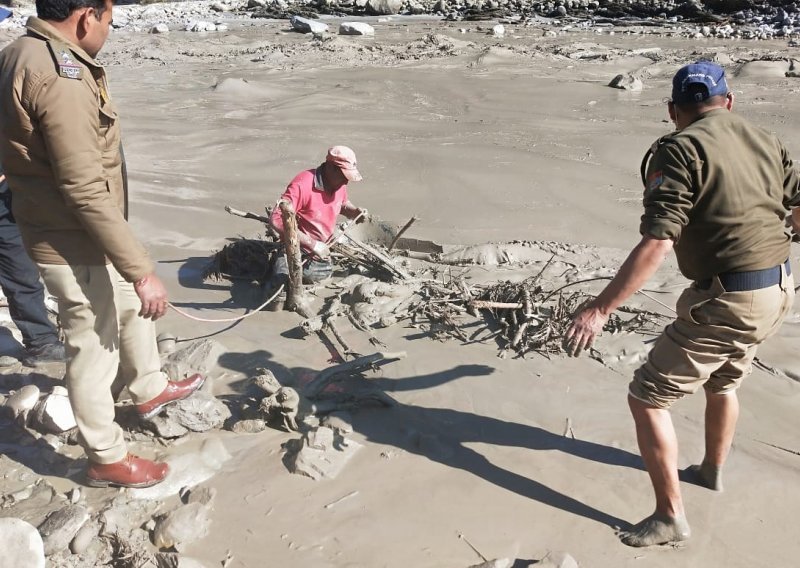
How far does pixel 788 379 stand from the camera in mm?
3986

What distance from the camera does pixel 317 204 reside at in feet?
16.0

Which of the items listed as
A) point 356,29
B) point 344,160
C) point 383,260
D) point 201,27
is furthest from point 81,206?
point 201,27

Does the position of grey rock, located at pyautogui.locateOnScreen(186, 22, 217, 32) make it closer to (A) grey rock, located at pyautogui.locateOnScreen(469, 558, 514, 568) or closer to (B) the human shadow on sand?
(B) the human shadow on sand

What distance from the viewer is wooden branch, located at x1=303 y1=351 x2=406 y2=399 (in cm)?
372

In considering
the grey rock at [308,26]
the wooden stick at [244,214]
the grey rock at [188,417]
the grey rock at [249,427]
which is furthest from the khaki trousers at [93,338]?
the grey rock at [308,26]

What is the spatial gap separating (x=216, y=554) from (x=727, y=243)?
2241mm

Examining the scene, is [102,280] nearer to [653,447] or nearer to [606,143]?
[653,447]

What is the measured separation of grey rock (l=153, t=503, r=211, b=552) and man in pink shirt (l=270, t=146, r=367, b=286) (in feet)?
6.83

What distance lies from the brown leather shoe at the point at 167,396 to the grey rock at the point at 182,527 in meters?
0.62

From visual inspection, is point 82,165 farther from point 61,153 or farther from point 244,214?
point 244,214

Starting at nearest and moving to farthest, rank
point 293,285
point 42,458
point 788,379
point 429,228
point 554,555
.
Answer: point 554,555 < point 42,458 < point 788,379 < point 293,285 < point 429,228

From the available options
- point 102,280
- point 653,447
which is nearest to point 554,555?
point 653,447

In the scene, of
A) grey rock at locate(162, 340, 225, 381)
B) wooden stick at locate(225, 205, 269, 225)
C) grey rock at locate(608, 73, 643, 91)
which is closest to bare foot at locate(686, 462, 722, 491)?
grey rock at locate(162, 340, 225, 381)

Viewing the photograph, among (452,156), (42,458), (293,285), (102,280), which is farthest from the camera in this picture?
(452,156)
